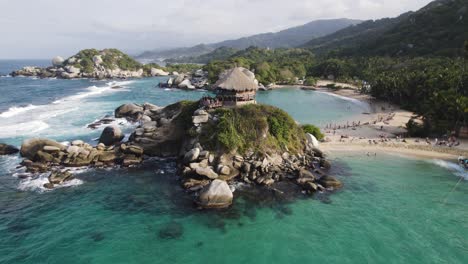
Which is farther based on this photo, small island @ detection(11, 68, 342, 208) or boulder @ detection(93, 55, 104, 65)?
boulder @ detection(93, 55, 104, 65)

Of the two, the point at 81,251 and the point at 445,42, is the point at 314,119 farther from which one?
the point at 445,42

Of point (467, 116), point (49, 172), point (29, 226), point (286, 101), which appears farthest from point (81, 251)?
point (286, 101)

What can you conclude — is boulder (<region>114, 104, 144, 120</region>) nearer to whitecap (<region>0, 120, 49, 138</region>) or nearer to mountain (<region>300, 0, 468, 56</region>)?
whitecap (<region>0, 120, 49, 138</region>)

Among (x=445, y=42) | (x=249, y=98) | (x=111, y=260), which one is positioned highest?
(x=445, y=42)

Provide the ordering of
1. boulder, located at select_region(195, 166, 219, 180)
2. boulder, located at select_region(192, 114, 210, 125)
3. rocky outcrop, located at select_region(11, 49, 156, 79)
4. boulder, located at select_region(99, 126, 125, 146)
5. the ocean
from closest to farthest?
1. the ocean
2. boulder, located at select_region(195, 166, 219, 180)
3. boulder, located at select_region(192, 114, 210, 125)
4. boulder, located at select_region(99, 126, 125, 146)
5. rocky outcrop, located at select_region(11, 49, 156, 79)

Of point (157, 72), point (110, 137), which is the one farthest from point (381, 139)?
point (157, 72)

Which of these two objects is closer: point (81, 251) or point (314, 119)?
point (81, 251)

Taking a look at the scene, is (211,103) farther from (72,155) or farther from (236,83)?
(72,155)

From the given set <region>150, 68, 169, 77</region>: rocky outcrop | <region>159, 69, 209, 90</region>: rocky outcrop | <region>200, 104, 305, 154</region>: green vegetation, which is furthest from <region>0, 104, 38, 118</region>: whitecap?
<region>150, 68, 169, 77</region>: rocky outcrop
